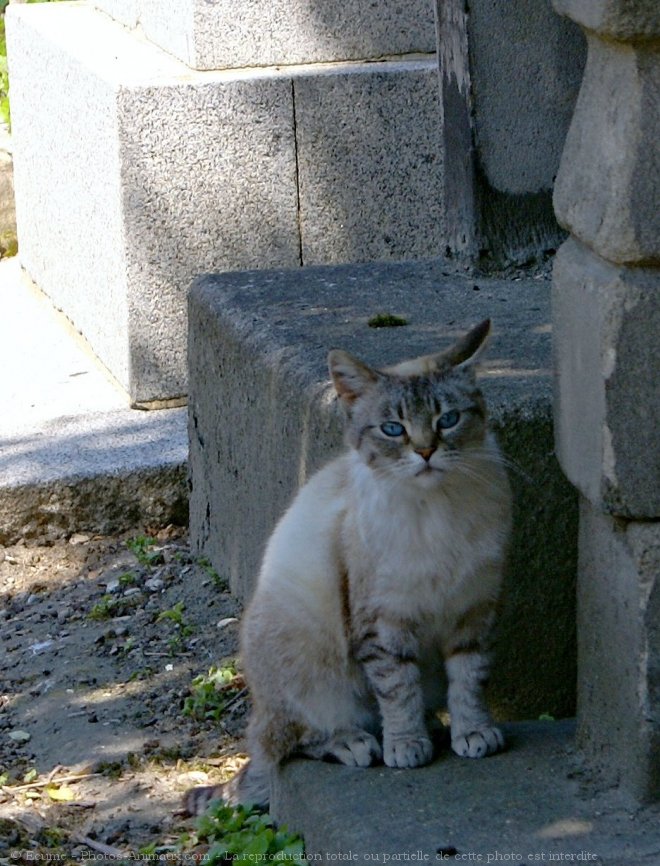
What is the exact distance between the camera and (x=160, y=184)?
6.11 m

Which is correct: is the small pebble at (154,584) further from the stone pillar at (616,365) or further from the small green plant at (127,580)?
the stone pillar at (616,365)

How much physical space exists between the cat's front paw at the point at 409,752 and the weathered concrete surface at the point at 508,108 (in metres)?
2.03

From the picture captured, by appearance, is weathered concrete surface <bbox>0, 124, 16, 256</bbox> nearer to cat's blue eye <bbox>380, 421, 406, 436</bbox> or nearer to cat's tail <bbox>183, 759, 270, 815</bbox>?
cat's tail <bbox>183, 759, 270, 815</bbox>

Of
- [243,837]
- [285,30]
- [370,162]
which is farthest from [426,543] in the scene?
[285,30]

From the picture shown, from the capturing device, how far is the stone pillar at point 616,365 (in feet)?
8.91

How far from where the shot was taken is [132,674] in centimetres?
467

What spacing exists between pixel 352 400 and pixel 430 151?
10.4 ft

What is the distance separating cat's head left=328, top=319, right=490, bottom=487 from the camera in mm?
3232

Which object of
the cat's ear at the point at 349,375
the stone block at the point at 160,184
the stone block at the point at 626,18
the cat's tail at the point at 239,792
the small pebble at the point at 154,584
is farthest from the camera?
the stone block at the point at 160,184

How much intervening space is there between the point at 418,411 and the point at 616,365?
566 millimetres

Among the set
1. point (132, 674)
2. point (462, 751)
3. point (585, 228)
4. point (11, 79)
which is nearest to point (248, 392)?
point (132, 674)

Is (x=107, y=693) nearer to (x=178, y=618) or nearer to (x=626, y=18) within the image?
(x=178, y=618)

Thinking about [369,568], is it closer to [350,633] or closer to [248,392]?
A: [350,633]

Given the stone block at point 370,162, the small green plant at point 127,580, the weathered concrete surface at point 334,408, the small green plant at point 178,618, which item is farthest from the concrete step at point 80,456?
the stone block at point 370,162
